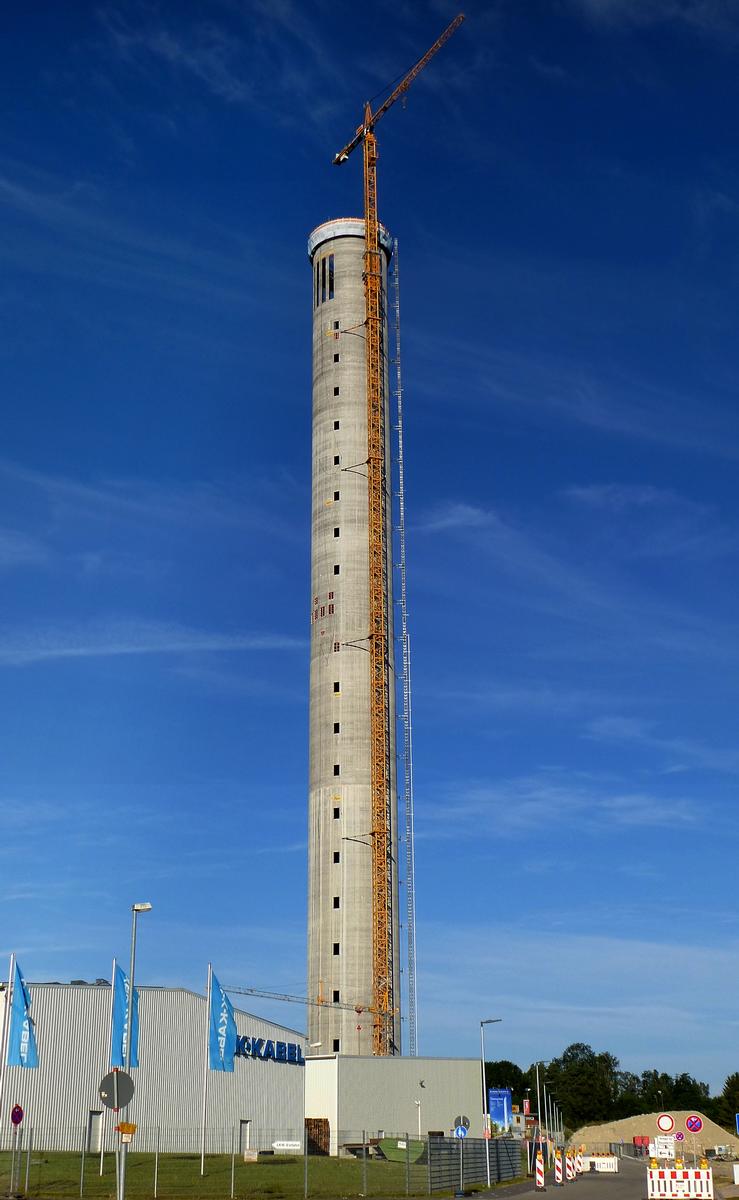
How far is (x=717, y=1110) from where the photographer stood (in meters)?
191

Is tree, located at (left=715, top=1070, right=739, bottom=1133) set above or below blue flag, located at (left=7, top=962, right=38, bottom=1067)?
below

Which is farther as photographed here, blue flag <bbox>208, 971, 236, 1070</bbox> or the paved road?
blue flag <bbox>208, 971, 236, 1070</bbox>

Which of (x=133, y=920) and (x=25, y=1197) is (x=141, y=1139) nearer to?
(x=25, y=1197)

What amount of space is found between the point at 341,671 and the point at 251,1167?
4572 cm

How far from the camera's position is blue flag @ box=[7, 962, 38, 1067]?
1973 inches

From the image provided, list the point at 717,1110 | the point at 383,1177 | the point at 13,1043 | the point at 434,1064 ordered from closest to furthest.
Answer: the point at 13,1043 → the point at 383,1177 → the point at 434,1064 → the point at 717,1110

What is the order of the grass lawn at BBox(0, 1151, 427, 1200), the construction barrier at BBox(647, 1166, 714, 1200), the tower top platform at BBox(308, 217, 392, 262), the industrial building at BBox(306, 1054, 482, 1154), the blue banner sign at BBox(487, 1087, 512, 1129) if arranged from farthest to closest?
the tower top platform at BBox(308, 217, 392, 262) → the blue banner sign at BBox(487, 1087, 512, 1129) → the industrial building at BBox(306, 1054, 482, 1154) → the grass lawn at BBox(0, 1151, 427, 1200) → the construction barrier at BBox(647, 1166, 714, 1200)

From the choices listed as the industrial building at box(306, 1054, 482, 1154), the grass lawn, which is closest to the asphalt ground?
the grass lawn

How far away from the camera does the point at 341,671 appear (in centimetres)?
9894

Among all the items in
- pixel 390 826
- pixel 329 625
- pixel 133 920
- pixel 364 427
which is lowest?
pixel 133 920

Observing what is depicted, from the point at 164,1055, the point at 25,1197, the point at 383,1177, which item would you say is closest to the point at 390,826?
the point at 164,1055

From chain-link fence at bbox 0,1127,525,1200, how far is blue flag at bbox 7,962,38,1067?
353 cm

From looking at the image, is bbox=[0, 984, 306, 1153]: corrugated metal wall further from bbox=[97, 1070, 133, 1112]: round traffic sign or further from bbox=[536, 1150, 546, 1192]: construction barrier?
bbox=[97, 1070, 133, 1112]: round traffic sign

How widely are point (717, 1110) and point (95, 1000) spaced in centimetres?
15569
